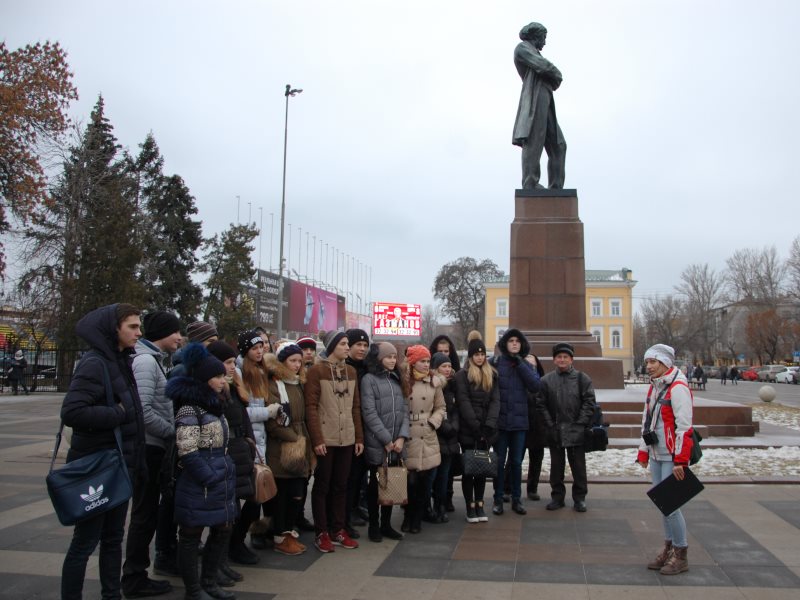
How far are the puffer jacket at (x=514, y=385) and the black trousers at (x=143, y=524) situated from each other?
3.35 m

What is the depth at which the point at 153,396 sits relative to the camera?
4.51m

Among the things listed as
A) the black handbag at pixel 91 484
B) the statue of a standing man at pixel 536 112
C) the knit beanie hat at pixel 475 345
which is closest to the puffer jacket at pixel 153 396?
the black handbag at pixel 91 484

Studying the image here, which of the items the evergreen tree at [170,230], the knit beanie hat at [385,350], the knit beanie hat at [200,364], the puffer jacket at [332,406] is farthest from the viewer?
the evergreen tree at [170,230]

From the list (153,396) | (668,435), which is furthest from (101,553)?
(668,435)

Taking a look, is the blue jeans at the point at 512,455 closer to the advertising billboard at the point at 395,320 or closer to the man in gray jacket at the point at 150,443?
the man in gray jacket at the point at 150,443

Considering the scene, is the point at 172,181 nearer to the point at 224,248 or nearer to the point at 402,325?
the point at 224,248

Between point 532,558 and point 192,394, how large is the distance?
9.59ft

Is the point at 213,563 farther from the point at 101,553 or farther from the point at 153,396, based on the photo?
the point at 153,396

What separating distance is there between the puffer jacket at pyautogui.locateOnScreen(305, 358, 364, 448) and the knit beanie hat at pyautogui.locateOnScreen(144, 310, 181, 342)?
1250 millimetres

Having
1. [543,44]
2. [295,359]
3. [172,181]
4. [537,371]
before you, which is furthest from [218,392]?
[172,181]

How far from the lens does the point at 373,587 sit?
4.63 metres

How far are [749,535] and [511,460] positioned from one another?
2.18 meters

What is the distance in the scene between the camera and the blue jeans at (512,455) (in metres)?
6.78

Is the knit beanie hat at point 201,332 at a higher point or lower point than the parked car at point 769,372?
higher
